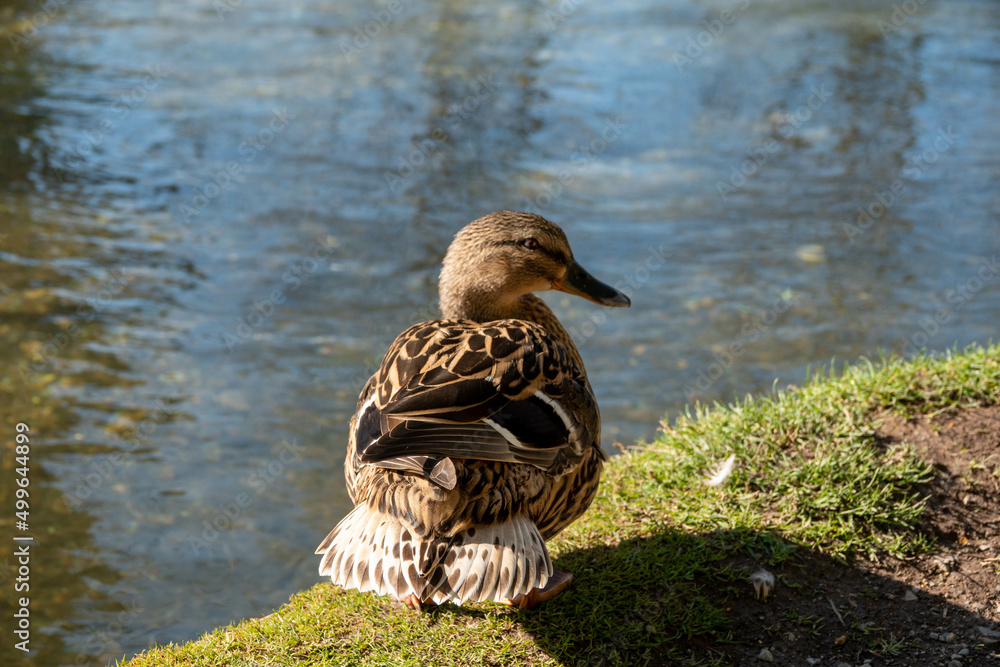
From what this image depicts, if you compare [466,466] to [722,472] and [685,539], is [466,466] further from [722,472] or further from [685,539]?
[722,472]

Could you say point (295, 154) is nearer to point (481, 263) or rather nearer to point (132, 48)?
point (132, 48)

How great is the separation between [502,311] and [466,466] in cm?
126

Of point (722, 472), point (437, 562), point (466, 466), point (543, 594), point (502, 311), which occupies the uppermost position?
point (502, 311)

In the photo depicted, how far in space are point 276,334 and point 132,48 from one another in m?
8.47

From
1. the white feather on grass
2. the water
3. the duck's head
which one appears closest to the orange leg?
the white feather on grass

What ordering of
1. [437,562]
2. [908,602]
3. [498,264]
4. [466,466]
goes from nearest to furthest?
1. [437,562]
2. [466,466]
3. [908,602]
4. [498,264]

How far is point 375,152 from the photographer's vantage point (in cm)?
1030

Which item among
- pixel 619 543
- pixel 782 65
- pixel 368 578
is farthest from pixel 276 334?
pixel 782 65

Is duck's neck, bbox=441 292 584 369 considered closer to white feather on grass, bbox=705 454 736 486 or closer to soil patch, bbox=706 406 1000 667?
white feather on grass, bbox=705 454 736 486

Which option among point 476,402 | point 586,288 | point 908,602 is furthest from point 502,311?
point 908,602

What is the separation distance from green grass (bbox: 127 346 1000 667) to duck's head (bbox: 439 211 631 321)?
95 centimetres

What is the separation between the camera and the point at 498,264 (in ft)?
13.1

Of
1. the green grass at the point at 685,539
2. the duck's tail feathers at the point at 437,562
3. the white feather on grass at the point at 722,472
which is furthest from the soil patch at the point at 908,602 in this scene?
the duck's tail feathers at the point at 437,562

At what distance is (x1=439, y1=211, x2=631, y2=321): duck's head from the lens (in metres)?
4.00
